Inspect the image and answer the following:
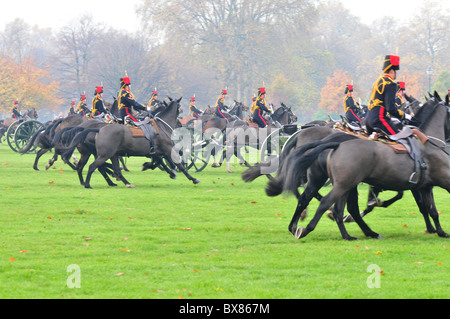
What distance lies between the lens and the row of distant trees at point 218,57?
5903 cm

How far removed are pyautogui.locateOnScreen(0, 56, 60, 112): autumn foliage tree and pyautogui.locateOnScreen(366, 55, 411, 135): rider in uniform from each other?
41447 millimetres

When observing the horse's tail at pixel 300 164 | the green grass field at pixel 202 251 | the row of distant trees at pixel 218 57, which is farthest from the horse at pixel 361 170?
the row of distant trees at pixel 218 57

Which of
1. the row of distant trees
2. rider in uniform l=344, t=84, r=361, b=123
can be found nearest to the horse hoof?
rider in uniform l=344, t=84, r=361, b=123

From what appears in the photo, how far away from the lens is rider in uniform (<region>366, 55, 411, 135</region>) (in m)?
9.59

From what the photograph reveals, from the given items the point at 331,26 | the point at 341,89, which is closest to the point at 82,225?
the point at 341,89

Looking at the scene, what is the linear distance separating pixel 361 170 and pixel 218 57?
61.6m

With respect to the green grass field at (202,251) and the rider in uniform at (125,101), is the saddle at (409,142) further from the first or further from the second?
the rider in uniform at (125,101)

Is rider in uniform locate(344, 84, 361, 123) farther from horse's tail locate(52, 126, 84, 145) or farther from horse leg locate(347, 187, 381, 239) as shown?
horse leg locate(347, 187, 381, 239)

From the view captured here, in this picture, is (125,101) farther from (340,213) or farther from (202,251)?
(202,251)

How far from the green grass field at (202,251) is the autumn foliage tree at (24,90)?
3682cm

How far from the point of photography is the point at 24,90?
167 feet

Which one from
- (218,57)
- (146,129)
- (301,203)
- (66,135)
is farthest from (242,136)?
(218,57)
